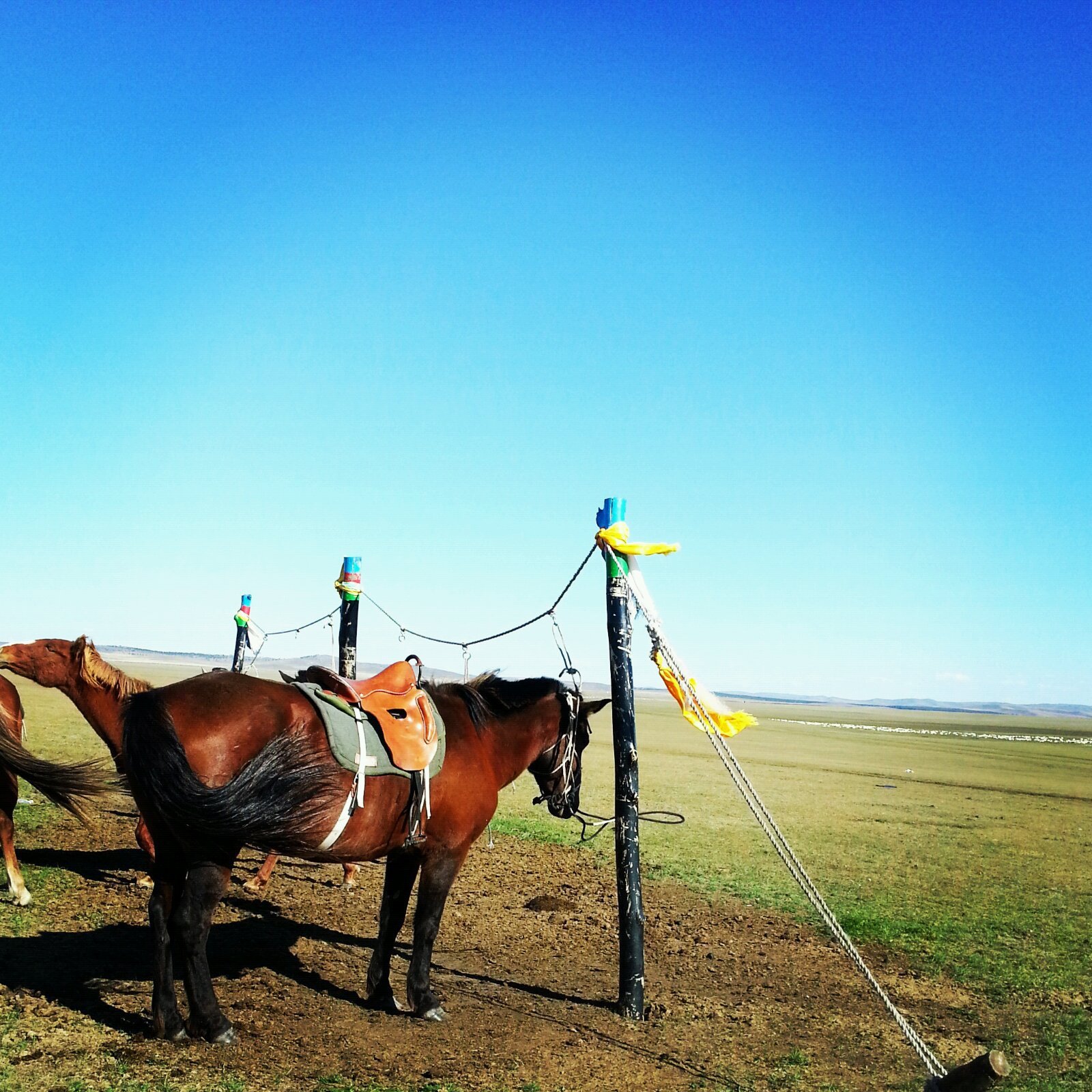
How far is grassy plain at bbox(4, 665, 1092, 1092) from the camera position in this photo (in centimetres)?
643

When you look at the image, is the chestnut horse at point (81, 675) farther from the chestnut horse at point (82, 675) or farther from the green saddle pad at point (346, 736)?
the green saddle pad at point (346, 736)

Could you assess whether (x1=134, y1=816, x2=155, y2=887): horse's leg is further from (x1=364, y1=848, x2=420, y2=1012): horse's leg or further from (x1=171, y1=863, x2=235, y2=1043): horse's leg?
(x1=171, y1=863, x2=235, y2=1043): horse's leg

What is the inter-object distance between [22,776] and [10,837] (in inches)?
48.3

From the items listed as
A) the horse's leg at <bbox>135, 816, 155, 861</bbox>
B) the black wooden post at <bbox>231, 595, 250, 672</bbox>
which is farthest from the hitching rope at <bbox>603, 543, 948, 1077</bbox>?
the black wooden post at <bbox>231, 595, 250, 672</bbox>

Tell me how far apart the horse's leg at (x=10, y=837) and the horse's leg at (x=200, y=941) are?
10.5 feet

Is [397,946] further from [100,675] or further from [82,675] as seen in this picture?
[82,675]

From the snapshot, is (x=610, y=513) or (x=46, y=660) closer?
(x=610, y=513)

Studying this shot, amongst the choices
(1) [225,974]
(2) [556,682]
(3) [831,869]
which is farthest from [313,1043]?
(3) [831,869]

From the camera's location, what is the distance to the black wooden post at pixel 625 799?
217 inches

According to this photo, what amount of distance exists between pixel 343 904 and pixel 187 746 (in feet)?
13.0

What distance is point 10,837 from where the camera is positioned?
7160mm

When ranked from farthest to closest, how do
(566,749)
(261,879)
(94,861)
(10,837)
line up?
1. (94,861)
2. (261,879)
3. (10,837)
4. (566,749)

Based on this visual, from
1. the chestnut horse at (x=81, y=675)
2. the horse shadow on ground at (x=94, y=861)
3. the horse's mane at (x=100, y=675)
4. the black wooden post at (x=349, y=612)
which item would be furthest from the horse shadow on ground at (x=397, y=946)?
the black wooden post at (x=349, y=612)

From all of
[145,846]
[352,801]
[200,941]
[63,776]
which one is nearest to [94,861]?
[145,846]
